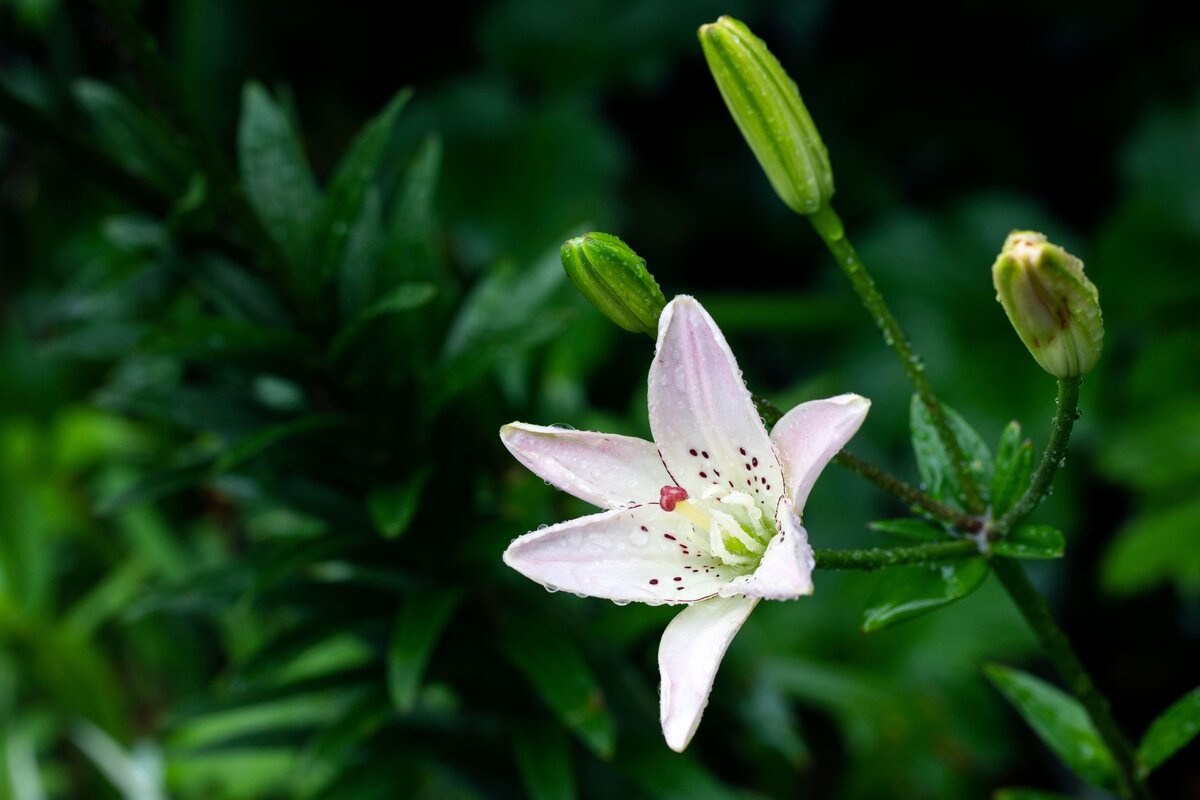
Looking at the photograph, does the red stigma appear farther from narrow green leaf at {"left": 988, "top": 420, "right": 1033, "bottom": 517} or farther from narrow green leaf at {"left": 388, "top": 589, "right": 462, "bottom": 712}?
narrow green leaf at {"left": 388, "top": 589, "right": 462, "bottom": 712}

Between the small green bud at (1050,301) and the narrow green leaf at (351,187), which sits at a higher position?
the narrow green leaf at (351,187)

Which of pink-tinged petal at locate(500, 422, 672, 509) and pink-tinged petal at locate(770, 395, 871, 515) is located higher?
pink-tinged petal at locate(500, 422, 672, 509)

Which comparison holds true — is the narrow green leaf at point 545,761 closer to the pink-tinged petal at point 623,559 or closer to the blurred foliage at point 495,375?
the blurred foliage at point 495,375

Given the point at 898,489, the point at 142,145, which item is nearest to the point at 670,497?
the point at 898,489

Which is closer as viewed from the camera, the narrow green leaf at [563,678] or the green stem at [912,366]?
the green stem at [912,366]

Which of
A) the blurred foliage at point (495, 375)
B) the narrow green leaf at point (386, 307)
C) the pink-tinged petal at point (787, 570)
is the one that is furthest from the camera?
the blurred foliage at point (495, 375)

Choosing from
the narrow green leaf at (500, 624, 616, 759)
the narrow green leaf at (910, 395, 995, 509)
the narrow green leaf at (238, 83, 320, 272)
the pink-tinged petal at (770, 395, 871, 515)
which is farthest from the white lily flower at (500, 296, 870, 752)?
the narrow green leaf at (238, 83, 320, 272)

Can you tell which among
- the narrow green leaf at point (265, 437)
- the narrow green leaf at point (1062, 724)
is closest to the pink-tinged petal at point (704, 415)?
the narrow green leaf at point (1062, 724)
